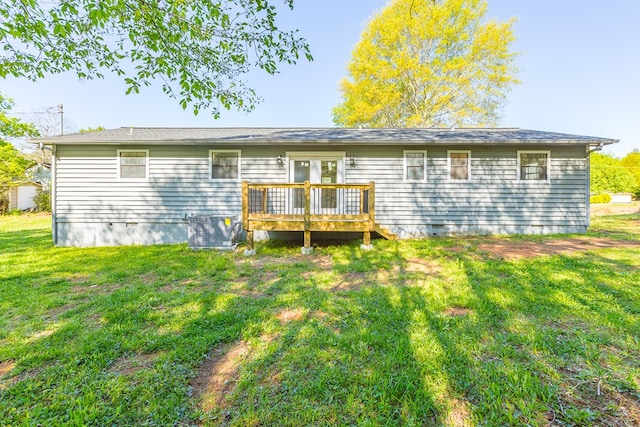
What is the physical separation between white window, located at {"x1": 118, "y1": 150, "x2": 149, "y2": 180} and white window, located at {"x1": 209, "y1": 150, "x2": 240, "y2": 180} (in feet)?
5.91

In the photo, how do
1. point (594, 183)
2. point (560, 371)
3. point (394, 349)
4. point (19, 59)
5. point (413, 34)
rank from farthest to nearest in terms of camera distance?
point (594, 183), point (413, 34), point (19, 59), point (394, 349), point (560, 371)

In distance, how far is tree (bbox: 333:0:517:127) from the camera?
1666 cm

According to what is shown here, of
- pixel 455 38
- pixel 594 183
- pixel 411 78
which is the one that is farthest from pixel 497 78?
pixel 594 183

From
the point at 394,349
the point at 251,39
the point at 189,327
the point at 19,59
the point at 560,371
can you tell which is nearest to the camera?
the point at 560,371

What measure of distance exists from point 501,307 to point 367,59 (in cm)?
1799

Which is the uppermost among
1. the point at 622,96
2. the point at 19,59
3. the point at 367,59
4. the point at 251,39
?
the point at 367,59

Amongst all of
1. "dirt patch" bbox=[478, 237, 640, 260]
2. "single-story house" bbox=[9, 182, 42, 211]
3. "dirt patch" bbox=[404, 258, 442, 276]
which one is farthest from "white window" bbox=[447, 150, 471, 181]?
"single-story house" bbox=[9, 182, 42, 211]

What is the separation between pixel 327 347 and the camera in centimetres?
239

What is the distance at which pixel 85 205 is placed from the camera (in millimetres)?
7715

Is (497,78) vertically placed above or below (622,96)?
above

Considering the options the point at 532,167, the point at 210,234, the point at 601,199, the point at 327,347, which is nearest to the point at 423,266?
the point at 327,347

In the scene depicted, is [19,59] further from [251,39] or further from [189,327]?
[189,327]

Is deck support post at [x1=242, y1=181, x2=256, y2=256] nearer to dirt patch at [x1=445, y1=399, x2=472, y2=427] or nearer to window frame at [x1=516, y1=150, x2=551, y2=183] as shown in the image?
dirt patch at [x1=445, y1=399, x2=472, y2=427]

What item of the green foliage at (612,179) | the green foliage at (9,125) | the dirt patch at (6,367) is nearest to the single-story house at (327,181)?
the dirt patch at (6,367)
